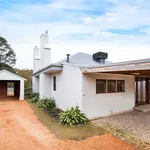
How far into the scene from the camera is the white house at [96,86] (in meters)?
7.78

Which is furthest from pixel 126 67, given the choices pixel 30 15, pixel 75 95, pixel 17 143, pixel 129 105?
pixel 30 15

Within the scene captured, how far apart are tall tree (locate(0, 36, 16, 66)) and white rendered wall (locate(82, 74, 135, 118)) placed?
29474mm

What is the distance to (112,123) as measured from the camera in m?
7.79

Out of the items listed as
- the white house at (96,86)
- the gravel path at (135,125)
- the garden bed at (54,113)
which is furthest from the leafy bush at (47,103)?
the gravel path at (135,125)

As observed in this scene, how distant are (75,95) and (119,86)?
11.5 feet

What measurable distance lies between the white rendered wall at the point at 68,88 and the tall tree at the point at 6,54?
85.1 feet

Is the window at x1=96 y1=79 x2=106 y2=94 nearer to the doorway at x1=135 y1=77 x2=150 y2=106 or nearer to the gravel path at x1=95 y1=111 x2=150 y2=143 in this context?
the gravel path at x1=95 y1=111 x2=150 y2=143

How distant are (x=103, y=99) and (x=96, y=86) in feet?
3.17

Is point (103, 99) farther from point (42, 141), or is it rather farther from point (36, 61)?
point (36, 61)

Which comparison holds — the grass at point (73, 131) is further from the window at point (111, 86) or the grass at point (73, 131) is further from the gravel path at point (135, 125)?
the window at point (111, 86)

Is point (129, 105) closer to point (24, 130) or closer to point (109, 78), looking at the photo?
point (109, 78)

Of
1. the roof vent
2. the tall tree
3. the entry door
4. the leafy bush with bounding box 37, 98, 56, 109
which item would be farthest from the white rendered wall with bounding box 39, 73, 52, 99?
the tall tree

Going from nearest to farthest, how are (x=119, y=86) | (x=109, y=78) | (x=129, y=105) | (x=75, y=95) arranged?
1. (x=75, y=95)
2. (x=109, y=78)
3. (x=119, y=86)
4. (x=129, y=105)

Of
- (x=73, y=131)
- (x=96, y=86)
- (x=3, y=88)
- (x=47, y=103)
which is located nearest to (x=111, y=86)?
(x=96, y=86)
